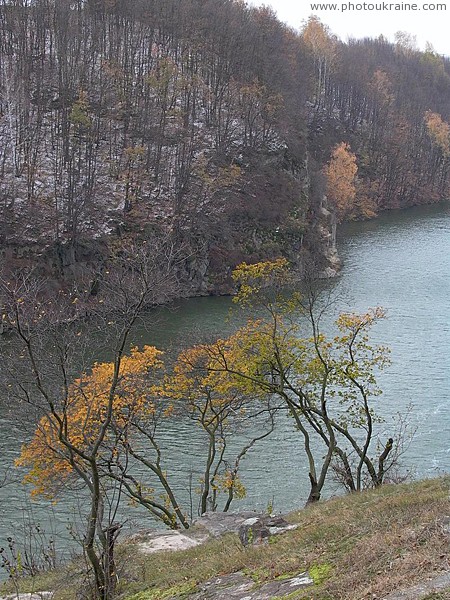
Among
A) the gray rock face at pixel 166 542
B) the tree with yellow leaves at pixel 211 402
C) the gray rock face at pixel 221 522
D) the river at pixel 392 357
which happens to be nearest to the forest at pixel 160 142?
the river at pixel 392 357

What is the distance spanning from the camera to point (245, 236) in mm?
64000

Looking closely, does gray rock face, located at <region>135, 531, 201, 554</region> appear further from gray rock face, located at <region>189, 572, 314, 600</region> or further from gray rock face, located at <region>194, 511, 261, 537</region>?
gray rock face, located at <region>189, 572, 314, 600</region>

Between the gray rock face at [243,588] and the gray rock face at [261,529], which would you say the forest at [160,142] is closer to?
the gray rock face at [261,529]

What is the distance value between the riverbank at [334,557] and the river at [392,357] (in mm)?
2401

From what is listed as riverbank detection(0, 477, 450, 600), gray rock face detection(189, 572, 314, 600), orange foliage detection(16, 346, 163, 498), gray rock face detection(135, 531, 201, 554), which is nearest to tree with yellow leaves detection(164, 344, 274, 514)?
orange foliage detection(16, 346, 163, 498)

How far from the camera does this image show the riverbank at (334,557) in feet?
25.7

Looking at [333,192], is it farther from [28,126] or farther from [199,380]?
[199,380]

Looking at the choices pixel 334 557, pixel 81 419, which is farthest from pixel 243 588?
pixel 81 419

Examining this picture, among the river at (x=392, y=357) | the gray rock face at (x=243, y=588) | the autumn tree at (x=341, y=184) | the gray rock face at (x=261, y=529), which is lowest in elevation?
the river at (x=392, y=357)

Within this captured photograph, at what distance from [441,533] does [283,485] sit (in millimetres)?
16535

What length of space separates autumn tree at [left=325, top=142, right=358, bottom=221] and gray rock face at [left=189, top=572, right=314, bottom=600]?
257 ft

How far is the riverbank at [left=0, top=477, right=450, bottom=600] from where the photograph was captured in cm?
785

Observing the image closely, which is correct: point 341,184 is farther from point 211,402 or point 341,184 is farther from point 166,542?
point 166,542

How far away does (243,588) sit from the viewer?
9.46 metres
